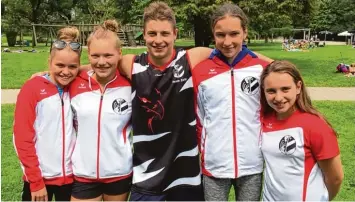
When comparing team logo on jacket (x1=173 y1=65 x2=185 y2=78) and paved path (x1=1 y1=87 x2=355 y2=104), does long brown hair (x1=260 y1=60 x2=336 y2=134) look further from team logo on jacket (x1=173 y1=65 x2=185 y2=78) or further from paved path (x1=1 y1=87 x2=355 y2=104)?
paved path (x1=1 y1=87 x2=355 y2=104)

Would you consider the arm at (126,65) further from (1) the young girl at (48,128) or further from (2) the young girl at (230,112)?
(2) the young girl at (230,112)

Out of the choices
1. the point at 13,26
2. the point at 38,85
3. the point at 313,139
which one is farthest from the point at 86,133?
the point at 13,26

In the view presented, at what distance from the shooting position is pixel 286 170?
298cm

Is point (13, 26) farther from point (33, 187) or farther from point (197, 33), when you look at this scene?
point (33, 187)

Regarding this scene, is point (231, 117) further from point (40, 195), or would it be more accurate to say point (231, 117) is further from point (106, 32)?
point (40, 195)

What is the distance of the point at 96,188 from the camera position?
333 centimetres

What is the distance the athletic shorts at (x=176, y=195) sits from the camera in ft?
10.8

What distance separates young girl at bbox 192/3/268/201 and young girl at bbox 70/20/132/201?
616 mm

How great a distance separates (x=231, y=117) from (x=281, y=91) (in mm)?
426

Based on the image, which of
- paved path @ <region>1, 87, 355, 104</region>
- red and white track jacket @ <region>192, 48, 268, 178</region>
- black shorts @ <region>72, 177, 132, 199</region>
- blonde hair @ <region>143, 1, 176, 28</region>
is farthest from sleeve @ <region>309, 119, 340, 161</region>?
paved path @ <region>1, 87, 355, 104</region>

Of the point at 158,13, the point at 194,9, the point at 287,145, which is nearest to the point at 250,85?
the point at 287,145

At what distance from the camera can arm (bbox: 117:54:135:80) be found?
132 inches

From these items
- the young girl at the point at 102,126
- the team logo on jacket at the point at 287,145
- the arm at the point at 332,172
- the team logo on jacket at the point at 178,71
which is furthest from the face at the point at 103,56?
the arm at the point at 332,172

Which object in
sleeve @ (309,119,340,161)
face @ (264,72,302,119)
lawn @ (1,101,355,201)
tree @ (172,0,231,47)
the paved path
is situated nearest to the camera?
sleeve @ (309,119,340,161)
